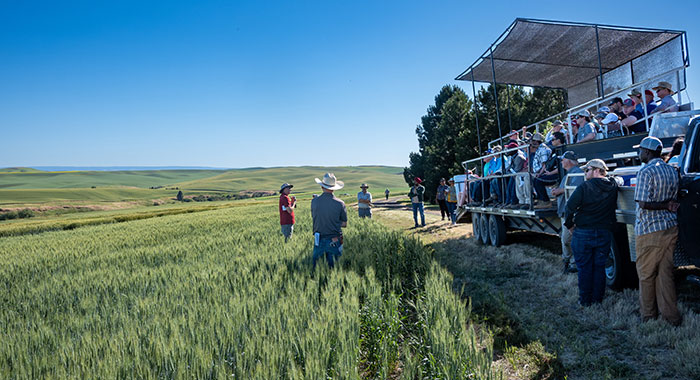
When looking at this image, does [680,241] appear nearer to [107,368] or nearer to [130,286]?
[107,368]

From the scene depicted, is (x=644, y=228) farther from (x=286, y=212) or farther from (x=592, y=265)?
(x=286, y=212)

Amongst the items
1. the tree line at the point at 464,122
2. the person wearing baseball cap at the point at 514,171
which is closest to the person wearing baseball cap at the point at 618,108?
the person wearing baseball cap at the point at 514,171

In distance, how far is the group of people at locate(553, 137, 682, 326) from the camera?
4.39 m

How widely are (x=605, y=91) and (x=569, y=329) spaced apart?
422 inches

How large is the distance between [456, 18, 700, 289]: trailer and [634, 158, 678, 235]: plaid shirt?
23 cm

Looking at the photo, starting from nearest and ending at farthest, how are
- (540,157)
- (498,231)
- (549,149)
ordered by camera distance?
1. (549,149)
2. (540,157)
3. (498,231)

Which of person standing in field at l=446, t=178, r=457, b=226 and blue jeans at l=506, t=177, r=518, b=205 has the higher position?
blue jeans at l=506, t=177, r=518, b=205

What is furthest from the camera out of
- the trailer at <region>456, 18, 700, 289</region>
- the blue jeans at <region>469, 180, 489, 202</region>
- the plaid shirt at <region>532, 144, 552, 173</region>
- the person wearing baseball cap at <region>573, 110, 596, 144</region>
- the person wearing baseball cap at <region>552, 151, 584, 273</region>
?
the blue jeans at <region>469, 180, 489, 202</region>

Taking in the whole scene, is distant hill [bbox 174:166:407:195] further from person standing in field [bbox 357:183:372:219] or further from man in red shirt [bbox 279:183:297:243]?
man in red shirt [bbox 279:183:297:243]

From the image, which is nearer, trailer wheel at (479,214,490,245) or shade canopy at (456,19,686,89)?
shade canopy at (456,19,686,89)

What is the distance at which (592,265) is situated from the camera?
17.8 ft

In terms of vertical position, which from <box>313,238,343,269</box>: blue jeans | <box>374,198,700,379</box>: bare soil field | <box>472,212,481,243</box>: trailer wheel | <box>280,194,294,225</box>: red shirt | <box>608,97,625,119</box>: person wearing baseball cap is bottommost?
<box>374,198,700,379</box>: bare soil field

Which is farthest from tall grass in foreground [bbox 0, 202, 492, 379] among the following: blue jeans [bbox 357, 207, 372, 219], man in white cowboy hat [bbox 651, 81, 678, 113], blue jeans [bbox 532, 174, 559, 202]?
blue jeans [bbox 357, 207, 372, 219]

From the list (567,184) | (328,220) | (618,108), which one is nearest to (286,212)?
(328,220)
